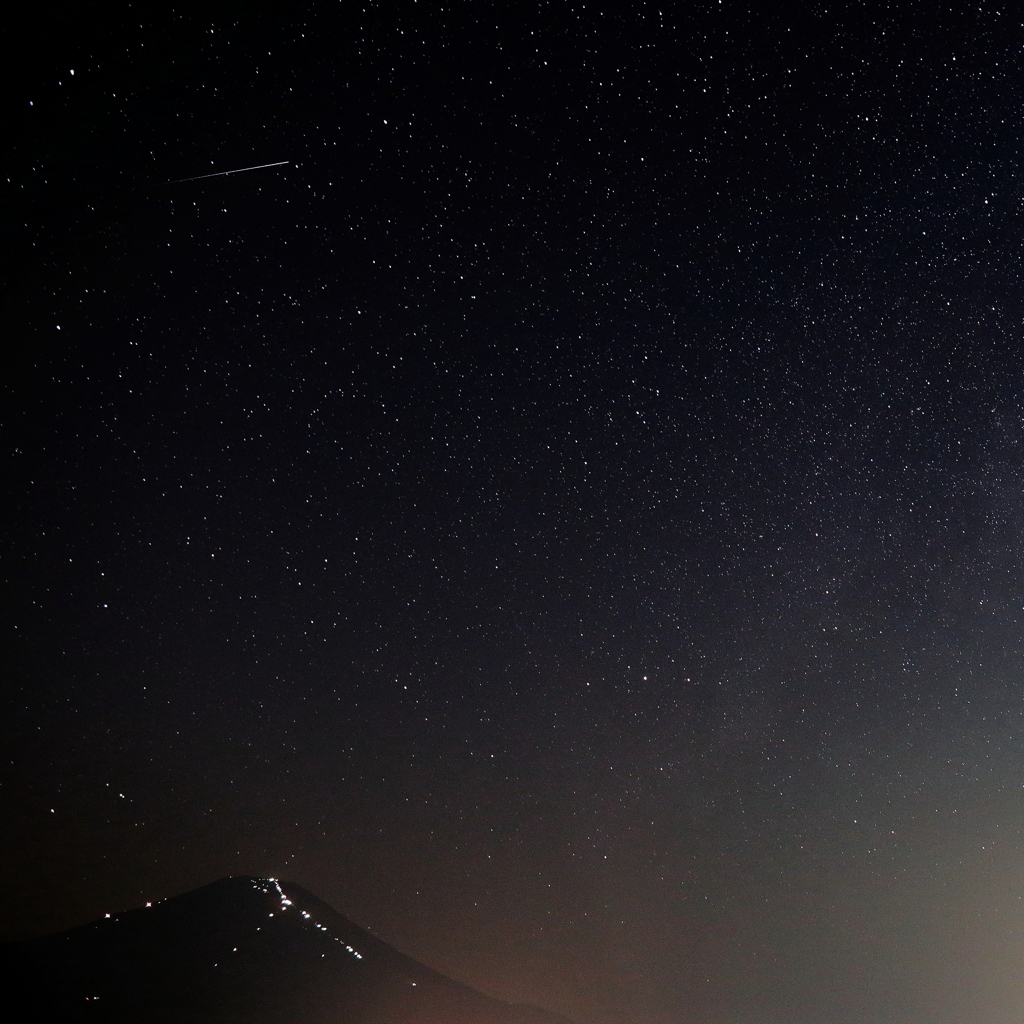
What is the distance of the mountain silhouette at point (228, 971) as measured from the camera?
4025cm

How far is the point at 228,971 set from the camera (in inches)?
2186

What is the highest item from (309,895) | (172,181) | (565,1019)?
(172,181)

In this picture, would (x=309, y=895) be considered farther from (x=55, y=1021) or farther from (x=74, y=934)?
(x=55, y=1021)

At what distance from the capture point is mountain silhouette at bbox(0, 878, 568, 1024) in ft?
132

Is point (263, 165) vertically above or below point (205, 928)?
above

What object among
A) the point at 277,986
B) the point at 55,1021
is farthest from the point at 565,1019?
the point at 55,1021

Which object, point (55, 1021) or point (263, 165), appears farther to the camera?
point (55, 1021)

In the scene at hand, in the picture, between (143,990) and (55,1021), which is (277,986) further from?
(55,1021)

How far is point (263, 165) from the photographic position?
307 cm

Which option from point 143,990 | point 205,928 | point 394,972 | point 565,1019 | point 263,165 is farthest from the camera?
point 565,1019

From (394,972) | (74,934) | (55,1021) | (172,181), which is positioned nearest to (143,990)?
(55,1021)

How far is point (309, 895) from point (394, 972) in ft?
94.3

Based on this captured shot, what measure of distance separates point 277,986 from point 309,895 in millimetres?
45949

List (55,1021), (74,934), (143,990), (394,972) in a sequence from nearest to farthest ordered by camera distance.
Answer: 1. (55,1021)
2. (143,990)
3. (74,934)
4. (394,972)
